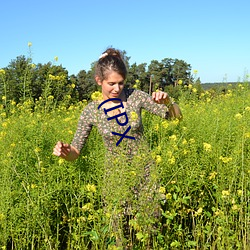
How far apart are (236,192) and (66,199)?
1.10 meters

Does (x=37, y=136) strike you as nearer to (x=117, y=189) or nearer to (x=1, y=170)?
(x=1, y=170)

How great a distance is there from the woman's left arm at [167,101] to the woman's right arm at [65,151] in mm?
606

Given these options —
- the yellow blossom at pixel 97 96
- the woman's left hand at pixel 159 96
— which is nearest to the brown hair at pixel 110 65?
the yellow blossom at pixel 97 96

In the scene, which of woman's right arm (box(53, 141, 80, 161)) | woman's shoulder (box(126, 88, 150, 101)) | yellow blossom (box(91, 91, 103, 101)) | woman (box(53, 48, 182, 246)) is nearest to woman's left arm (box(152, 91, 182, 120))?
Answer: woman (box(53, 48, 182, 246))

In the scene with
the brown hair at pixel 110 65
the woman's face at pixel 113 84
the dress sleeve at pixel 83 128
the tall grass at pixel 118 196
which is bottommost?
the tall grass at pixel 118 196

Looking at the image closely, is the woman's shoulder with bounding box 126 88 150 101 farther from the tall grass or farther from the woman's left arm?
the tall grass

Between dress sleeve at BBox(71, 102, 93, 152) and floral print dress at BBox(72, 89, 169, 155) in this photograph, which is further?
dress sleeve at BBox(71, 102, 93, 152)

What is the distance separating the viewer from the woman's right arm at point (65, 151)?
2.17 m

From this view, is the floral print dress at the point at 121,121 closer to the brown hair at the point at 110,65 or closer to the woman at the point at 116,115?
the woman at the point at 116,115

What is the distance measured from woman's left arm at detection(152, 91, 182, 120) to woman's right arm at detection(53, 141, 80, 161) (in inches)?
23.9

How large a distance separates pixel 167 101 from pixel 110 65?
42 cm

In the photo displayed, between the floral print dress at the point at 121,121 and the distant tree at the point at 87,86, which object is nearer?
the floral print dress at the point at 121,121

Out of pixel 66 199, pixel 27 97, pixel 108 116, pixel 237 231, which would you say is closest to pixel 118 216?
pixel 66 199

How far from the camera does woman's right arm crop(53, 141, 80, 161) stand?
2166mm
